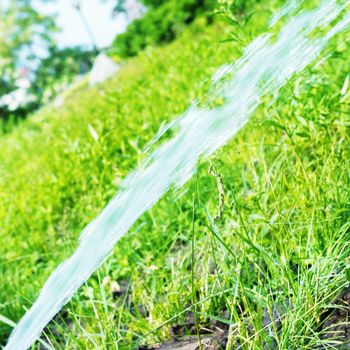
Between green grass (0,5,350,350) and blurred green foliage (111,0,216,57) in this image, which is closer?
green grass (0,5,350,350)

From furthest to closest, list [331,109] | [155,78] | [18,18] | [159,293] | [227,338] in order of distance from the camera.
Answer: [18,18]
[155,78]
[331,109]
[159,293]
[227,338]

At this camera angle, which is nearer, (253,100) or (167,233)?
(253,100)

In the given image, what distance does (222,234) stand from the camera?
2.13 metres

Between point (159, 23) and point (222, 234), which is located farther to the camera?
point (159, 23)

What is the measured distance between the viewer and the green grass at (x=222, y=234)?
1.56 metres

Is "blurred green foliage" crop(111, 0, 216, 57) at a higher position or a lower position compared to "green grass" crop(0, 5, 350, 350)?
lower

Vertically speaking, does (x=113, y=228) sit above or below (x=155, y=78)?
above

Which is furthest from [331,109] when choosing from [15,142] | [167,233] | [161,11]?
[161,11]

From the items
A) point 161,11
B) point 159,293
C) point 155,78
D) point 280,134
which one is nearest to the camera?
point 159,293

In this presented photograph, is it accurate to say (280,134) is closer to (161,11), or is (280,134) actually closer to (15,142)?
(15,142)

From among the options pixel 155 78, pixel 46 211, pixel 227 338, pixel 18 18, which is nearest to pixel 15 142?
pixel 155 78

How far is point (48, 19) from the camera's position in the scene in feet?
127

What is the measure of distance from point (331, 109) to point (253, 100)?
61 centimetres

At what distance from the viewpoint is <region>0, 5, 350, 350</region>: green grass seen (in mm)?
1563
